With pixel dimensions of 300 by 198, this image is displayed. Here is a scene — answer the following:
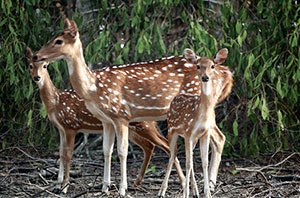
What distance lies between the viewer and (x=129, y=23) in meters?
11.9

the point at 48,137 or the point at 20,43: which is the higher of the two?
the point at 20,43

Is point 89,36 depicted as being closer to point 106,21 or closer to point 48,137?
point 106,21

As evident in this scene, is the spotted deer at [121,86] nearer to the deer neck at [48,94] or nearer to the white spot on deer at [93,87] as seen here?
the white spot on deer at [93,87]

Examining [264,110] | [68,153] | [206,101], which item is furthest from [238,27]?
[206,101]

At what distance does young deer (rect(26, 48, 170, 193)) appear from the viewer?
34.0ft

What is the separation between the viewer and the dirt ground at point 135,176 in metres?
9.48

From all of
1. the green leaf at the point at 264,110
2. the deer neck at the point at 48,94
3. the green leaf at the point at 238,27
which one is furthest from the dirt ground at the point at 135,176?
the green leaf at the point at 238,27

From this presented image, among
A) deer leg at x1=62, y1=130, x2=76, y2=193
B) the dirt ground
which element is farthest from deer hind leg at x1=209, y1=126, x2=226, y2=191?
deer leg at x1=62, y1=130, x2=76, y2=193

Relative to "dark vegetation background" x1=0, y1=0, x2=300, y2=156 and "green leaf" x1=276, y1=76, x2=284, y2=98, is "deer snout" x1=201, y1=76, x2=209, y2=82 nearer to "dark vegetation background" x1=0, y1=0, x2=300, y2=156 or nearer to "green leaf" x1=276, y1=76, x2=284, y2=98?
"dark vegetation background" x1=0, y1=0, x2=300, y2=156

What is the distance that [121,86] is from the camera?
10047 millimetres

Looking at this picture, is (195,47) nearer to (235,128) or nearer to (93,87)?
(235,128)

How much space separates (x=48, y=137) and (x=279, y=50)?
3.22 meters

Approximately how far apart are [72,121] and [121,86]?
2.31 ft

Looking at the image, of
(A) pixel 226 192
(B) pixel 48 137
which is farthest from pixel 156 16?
(A) pixel 226 192
